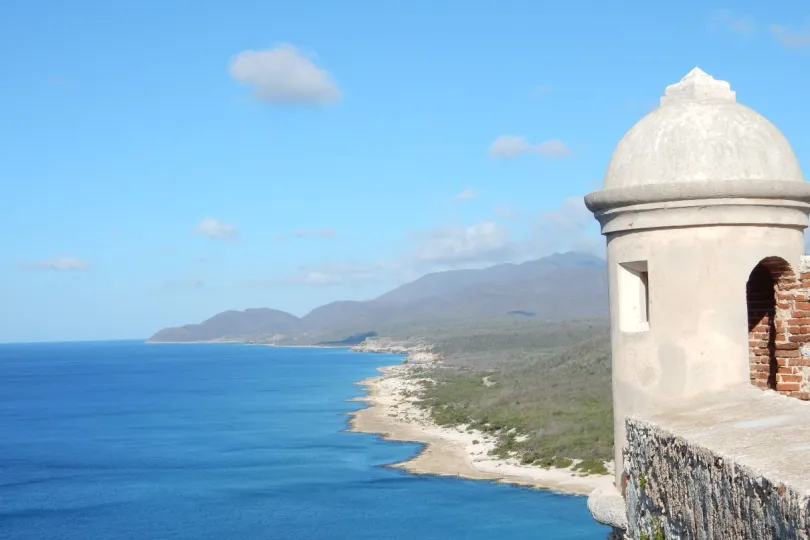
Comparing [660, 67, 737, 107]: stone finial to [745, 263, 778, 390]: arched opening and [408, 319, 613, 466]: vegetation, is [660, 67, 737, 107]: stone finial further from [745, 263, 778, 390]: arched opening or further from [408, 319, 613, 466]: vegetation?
[408, 319, 613, 466]: vegetation

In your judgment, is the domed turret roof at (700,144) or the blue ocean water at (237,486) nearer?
the domed turret roof at (700,144)

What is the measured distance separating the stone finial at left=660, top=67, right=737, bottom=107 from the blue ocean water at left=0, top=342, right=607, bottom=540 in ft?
90.7

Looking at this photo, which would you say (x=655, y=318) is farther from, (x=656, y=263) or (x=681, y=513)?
(x=681, y=513)

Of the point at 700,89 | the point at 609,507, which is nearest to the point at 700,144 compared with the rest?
the point at 700,89

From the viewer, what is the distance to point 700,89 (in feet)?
19.4

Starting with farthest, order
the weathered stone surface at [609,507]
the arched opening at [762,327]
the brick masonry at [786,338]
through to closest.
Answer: the arched opening at [762,327] < the brick masonry at [786,338] < the weathered stone surface at [609,507]

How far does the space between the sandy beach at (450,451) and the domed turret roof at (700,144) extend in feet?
58.6

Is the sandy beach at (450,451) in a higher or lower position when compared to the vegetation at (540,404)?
lower

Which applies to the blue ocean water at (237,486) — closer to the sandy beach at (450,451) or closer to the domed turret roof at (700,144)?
the sandy beach at (450,451)

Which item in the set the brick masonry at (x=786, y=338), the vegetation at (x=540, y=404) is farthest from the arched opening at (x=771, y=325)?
the vegetation at (x=540, y=404)

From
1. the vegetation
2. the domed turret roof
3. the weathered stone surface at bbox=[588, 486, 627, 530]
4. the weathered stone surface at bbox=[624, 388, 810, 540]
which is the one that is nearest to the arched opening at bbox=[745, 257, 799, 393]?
the domed turret roof

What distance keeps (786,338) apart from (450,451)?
40956mm

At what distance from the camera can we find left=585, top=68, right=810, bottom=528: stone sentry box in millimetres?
5441

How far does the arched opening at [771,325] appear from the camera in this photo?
5836 mm
